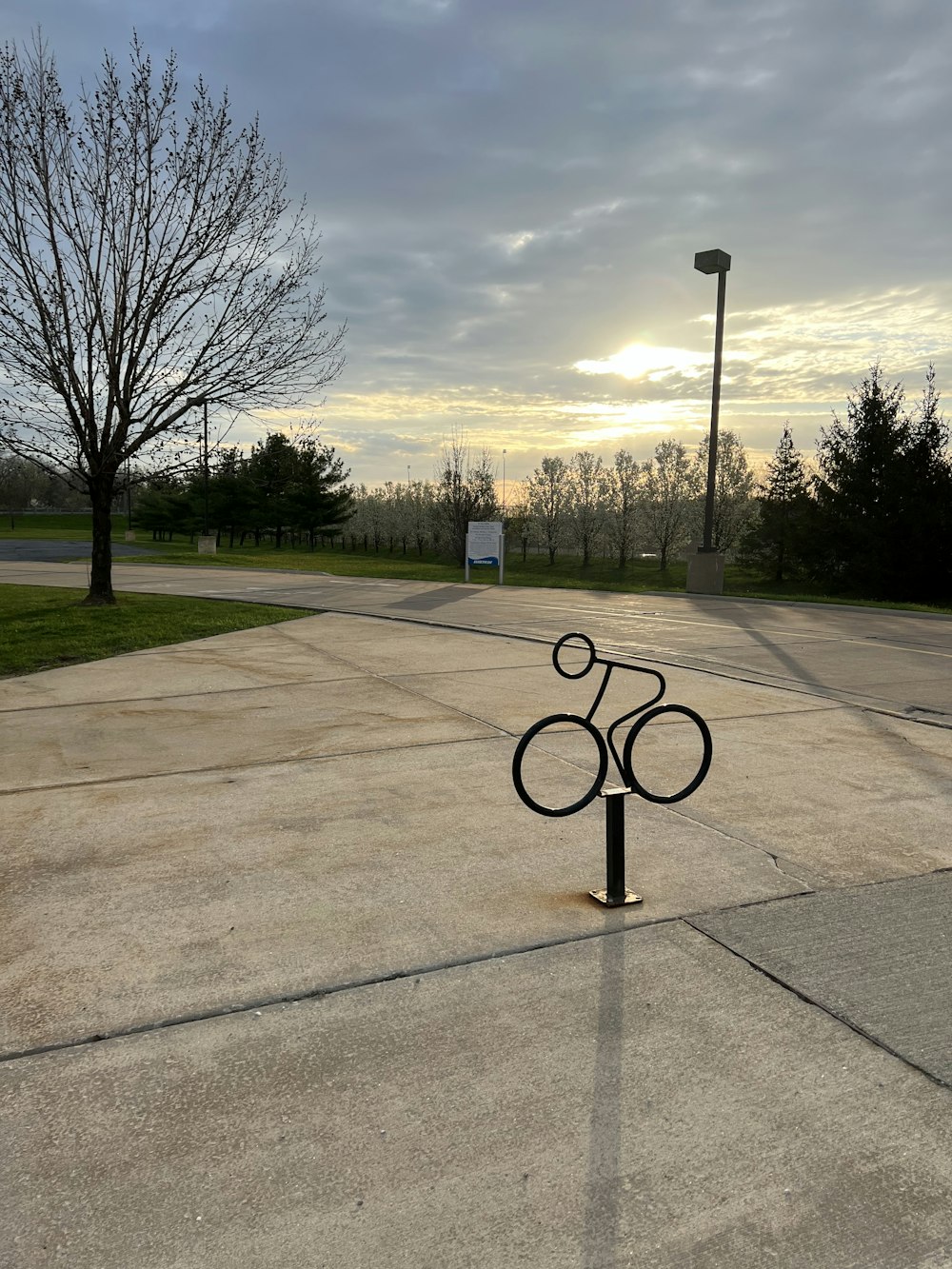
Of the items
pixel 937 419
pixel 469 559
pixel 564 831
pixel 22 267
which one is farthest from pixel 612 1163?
pixel 937 419

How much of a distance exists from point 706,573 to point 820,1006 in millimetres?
18116

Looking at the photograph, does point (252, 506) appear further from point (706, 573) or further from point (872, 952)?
point (872, 952)

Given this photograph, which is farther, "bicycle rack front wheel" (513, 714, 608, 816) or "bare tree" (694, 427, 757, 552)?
"bare tree" (694, 427, 757, 552)

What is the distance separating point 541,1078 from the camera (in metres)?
2.62

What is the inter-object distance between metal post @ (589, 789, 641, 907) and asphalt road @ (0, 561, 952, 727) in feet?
14.5

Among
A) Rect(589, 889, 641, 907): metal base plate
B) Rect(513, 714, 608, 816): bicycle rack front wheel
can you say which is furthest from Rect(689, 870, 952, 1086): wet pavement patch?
Rect(513, 714, 608, 816): bicycle rack front wheel

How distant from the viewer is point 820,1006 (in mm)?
2998

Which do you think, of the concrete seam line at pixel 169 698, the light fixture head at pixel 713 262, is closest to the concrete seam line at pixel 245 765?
the concrete seam line at pixel 169 698

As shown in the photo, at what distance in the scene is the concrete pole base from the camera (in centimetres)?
2039

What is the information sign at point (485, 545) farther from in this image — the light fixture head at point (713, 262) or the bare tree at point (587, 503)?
the bare tree at point (587, 503)

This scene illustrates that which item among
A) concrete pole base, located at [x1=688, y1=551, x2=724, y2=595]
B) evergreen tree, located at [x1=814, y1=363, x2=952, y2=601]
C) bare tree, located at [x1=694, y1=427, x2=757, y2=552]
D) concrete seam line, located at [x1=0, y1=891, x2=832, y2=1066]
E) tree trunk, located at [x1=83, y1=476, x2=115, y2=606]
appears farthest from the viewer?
bare tree, located at [x1=694, y1=427, x2=757, y2=552]

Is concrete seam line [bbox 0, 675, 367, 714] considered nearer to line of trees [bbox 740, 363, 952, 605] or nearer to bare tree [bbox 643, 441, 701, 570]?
line of trees [bbox 740, 363, 952, 605]

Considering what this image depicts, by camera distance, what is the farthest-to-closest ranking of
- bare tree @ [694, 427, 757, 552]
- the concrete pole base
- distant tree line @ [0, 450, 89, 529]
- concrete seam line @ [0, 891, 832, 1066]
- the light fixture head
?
distant tree line @ [0, 450, 89, 529], bare tree @ [694, 427, 757, 552], the concrete pole base, the light fixture head, concrete seam line @ [0, 891, 832, 1066]

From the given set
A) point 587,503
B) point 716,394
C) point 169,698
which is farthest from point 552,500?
point 169,698
